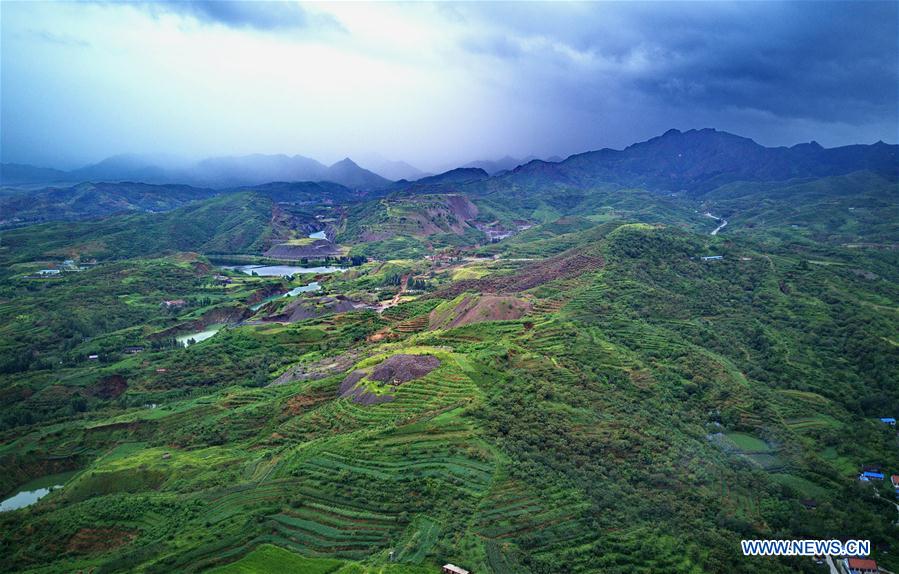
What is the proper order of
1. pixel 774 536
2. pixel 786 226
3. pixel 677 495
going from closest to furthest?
pixel 774 536
pixel 677 495
pixel 786 226

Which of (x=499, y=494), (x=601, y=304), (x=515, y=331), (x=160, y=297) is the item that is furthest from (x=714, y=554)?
(x=160, y=297)

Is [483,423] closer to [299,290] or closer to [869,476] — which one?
[869,476]

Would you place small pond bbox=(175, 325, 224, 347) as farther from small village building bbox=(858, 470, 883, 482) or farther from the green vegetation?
small village building bbox=(858, 470, 883, 482)

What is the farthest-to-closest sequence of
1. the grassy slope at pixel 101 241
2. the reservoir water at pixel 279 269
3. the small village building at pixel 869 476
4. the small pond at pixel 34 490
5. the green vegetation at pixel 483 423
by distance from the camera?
the reservoir water at pixel 279 269 → the grassy slope at pixel 101 241 → the small pond at pixel 34 490 → the small village building at pixel 869 476 → the green vegetation at pixel 483 423

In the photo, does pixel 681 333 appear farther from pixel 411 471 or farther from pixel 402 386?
pixel 411 471

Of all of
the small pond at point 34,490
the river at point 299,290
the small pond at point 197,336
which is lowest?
the small pond at point 34,490

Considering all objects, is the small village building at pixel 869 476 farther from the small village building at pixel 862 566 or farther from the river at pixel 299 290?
the river at pixel 299 290

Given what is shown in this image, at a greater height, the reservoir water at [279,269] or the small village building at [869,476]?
the small village building at [869,476]

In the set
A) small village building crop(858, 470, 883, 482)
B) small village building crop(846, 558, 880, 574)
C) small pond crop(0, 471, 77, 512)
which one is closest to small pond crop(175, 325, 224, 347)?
small pond crop(0, 471, 77, 512)

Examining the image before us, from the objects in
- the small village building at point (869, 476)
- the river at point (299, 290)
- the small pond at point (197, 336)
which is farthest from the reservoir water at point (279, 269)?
the small village building at point (869, 476)
